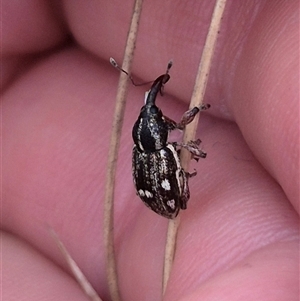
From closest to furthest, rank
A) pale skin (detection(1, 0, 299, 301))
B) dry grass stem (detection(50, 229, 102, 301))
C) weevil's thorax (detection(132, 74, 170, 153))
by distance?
pale skin (detection(1, 0, 299, 301))
weevil's thorax (detection(132, 74, 170, 153))
dry grass stem (detection(50, 229, 102, 301))

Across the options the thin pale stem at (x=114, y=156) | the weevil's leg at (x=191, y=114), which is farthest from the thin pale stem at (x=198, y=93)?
the thin pale stem at (x=114, y=156)

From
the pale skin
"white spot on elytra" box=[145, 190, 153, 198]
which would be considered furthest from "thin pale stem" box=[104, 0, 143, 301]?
"white spot on elytra" box=[145, 190, 153, 198]

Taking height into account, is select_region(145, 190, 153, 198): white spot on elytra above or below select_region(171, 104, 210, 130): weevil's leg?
below

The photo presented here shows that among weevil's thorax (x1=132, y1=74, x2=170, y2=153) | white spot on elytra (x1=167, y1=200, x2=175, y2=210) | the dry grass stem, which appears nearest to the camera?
white spot on elytra (x1=167, y1=200, x2=175, y2=210)

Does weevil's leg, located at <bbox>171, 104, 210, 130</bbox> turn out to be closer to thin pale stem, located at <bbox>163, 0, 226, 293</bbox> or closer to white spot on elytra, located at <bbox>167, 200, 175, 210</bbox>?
thin pale stem, located at <bbox>163, 0, 226, 293</bbox>

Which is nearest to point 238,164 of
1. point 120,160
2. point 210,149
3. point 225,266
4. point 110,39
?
point 210,149

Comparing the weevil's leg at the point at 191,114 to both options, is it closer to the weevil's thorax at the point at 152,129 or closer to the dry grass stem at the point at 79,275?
the weevil's thorax at the point at 152,129

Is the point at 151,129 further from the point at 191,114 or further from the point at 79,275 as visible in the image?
the point at 79,275
